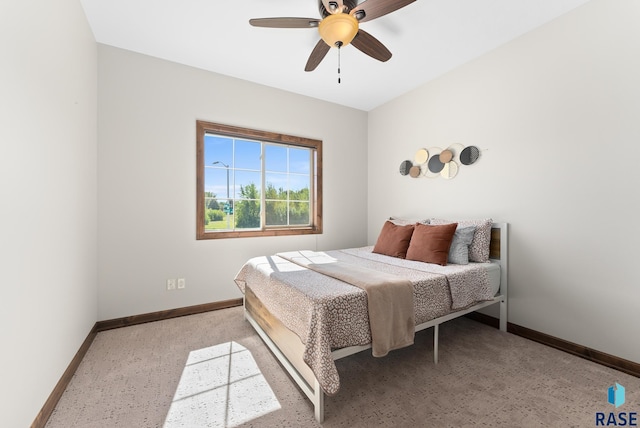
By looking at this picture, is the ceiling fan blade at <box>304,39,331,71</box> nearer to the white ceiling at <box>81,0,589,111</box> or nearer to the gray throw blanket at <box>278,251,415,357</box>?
the white ceiling at <box>81,0,589,111</box>

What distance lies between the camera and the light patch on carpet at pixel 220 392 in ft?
4.71

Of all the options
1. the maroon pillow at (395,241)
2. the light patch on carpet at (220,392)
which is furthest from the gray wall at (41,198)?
the maroon pillow at (395,241)

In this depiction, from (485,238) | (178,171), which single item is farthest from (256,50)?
(485,238)

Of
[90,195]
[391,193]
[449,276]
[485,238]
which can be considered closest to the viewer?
[449,276]

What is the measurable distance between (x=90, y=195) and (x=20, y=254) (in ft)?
4.29

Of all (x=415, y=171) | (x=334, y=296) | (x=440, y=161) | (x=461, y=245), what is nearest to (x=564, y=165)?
(x=461, y=245)

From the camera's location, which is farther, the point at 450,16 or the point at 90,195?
the point at 90,195

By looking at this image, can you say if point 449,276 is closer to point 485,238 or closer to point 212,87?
point 485,238

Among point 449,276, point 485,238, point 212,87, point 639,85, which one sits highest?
point 212,87

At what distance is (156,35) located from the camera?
7.84 ft

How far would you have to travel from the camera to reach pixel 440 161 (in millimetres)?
3078

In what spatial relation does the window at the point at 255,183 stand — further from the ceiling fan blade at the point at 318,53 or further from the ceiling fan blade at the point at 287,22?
the ceiling fan blade at the point at 287,22

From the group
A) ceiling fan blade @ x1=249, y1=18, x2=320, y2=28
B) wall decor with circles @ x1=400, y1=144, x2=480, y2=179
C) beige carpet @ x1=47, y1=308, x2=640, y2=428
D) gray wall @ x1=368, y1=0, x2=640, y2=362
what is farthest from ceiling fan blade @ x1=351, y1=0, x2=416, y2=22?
beige carpet @ x1=47, y1=308, x2=640, y2=428

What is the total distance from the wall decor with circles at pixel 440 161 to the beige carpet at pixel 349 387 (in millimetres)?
1743
